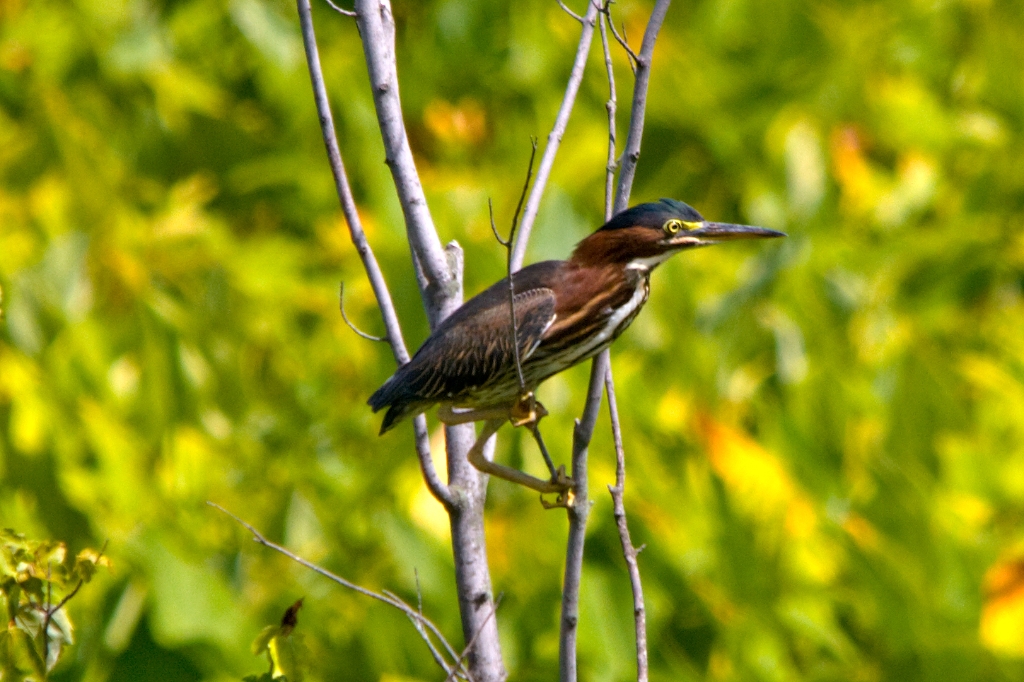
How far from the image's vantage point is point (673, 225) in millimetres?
2414

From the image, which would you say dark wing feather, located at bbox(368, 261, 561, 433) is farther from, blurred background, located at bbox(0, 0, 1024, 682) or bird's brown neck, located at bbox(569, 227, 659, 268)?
blurred background, located at bbox(0, 0, 1024, 682)

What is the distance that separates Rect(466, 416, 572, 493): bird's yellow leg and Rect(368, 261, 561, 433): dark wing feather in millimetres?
96

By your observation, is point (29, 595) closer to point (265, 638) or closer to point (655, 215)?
point (265, 638)

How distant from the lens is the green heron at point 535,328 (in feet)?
7.82

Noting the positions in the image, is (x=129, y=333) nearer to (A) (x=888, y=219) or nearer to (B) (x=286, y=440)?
(B) (x=286, y=440)

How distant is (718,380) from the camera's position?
4.53m

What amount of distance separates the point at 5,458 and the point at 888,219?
3.68m

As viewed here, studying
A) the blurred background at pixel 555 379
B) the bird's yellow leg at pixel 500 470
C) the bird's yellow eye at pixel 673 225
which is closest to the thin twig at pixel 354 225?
the bird's yellow leg at pixel 500 470

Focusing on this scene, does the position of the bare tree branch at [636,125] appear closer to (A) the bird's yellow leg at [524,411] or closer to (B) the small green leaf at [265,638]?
(A) the bird's yellow leg at [524,411]

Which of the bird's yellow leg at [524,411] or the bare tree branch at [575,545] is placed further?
the bird's yellow leg at [524,411]

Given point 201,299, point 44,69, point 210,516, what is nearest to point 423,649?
point 210,516

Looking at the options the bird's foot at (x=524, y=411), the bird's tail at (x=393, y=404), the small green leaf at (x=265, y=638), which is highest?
the bird's tail at (x=393, y=404)

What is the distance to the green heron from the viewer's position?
238 centimetres

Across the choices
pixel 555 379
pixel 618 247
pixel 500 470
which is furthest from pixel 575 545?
pixel 555 379
